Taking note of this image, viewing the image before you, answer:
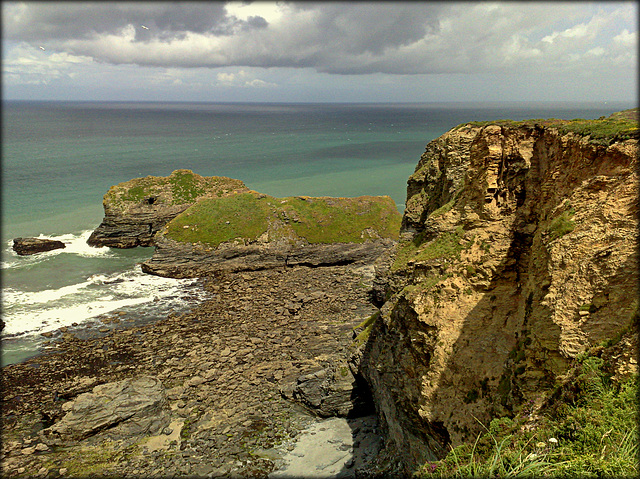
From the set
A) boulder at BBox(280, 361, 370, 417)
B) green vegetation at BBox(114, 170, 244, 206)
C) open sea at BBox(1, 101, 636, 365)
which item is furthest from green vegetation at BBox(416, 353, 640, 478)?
green vegetation at BBox(114, 170, 244, 206)

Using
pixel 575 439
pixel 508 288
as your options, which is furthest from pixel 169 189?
pixel 575 439

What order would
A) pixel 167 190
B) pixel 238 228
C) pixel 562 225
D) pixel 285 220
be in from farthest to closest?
pixel 167 190, pixel 285 220, pixel 238 228, pixel 562 225

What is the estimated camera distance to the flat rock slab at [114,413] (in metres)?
24.9

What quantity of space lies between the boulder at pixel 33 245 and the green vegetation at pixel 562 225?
6797cm

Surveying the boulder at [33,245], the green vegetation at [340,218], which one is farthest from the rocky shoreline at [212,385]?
the boulder at [33,245]

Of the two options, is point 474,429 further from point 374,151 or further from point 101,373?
point 374,151

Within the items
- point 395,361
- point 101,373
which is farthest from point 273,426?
point 101,373

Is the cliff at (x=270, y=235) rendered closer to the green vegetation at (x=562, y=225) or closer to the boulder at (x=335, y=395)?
the boulder at (x=335, y=395)

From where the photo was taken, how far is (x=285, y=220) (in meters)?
60.8

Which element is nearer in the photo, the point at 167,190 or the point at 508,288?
the point at 508,288

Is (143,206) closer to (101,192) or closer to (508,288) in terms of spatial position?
(101,192)

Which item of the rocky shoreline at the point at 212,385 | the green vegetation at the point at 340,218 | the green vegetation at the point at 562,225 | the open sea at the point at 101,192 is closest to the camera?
the green vegetation at the point at 562,225

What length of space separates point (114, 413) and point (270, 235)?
34.8m

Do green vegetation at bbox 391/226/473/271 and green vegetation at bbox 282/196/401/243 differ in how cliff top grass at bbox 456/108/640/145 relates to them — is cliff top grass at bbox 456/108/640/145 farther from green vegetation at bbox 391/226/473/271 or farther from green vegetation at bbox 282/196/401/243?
green vegetation at bbox 282/196/401/243
